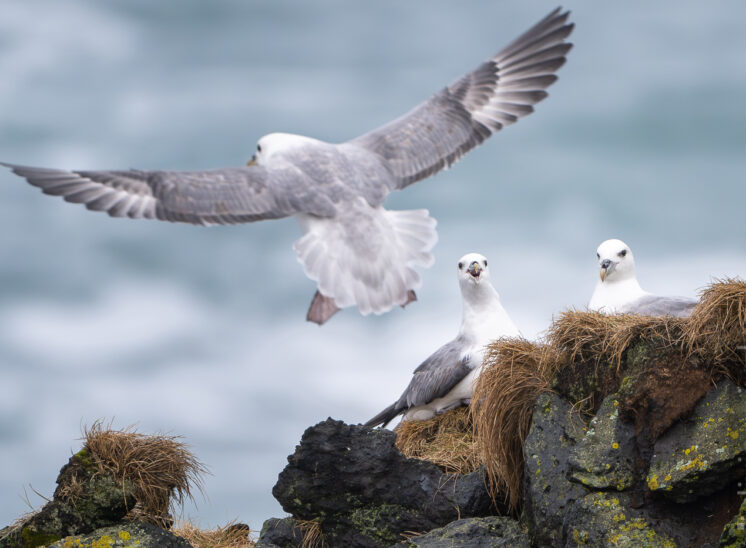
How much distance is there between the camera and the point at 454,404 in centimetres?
1009

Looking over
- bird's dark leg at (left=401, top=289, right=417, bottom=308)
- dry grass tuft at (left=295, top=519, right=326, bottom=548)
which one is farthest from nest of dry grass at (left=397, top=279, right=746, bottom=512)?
dry grass tuft at (left=295, top=519, right=326, bottom=548)

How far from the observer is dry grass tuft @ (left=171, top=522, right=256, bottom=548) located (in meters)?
9.59

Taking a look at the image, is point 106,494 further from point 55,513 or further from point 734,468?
point 734,468

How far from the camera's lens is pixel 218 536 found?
980cm

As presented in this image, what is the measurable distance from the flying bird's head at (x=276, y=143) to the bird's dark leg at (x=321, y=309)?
7.03 feet

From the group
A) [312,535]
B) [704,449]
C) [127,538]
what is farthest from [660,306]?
[127,538]

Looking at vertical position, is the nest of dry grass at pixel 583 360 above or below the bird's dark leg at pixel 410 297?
below

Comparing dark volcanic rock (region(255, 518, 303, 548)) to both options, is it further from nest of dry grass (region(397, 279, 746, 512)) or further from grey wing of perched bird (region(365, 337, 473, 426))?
grey wing of perched bird (region(365, 337, 473, 426))

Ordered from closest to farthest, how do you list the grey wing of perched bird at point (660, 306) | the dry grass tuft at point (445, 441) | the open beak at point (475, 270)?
the grey wing of perched bird at point (660, 306) → the dry grass tuft at point (445, 441) → the open beak at point (475, 270)

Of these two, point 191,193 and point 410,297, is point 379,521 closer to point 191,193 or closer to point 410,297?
point 410,297

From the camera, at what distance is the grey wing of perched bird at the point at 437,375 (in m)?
9.85

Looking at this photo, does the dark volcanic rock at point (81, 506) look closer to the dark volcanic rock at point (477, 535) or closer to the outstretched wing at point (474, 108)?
the dark volcanic rock at point (477, 535)

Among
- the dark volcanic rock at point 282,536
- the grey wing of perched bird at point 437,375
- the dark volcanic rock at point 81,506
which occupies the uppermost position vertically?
the grey wing of perched bird at point 437,375

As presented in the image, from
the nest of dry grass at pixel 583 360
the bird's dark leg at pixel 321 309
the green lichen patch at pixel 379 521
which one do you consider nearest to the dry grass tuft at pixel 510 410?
the nest of dry grass at pixel 583 360
